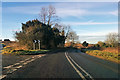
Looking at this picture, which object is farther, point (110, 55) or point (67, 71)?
point (110, 55)

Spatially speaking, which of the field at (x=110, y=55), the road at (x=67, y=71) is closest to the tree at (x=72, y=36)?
the field at (x=110, y=55)

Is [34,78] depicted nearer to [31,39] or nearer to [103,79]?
[103,79]

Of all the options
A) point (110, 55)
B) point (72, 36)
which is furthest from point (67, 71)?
point (72, 36)

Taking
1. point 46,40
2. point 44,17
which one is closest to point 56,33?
point 44,17

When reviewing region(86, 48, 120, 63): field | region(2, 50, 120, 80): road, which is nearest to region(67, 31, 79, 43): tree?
region(86, 48, 120, 63): field

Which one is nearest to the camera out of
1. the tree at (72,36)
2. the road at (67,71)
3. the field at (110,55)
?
the road at (67,71)

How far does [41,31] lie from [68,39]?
119 ft

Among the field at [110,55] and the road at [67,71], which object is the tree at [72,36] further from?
the road at [67,71]

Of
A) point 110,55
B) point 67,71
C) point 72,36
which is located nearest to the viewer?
point 67,71

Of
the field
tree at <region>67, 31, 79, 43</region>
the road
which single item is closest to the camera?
the road

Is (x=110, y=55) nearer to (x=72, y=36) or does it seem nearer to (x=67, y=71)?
(x=67, y=71)

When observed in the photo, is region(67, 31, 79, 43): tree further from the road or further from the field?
the road

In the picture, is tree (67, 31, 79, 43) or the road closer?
the road

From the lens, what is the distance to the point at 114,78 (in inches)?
252
